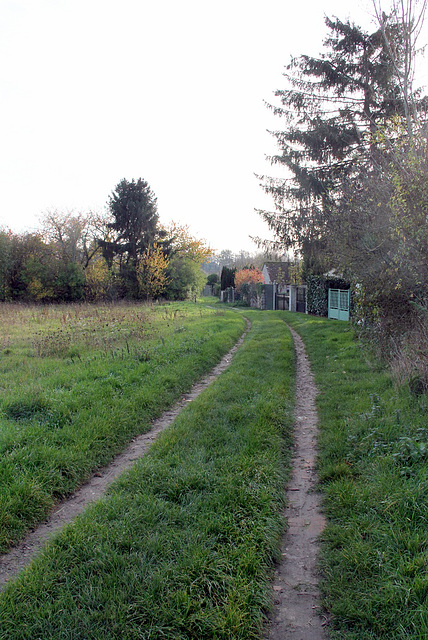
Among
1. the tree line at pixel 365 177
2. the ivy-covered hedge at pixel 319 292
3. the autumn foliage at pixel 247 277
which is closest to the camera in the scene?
the tree line at pixel 365 177

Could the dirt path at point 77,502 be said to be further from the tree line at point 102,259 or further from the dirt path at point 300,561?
the tree line at point 102,259

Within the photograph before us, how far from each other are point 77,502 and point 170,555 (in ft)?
4.85

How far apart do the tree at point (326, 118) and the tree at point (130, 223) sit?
1642 cm

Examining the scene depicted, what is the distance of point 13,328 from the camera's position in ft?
44.1

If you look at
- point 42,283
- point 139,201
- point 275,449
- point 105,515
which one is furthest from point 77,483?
point 139,201

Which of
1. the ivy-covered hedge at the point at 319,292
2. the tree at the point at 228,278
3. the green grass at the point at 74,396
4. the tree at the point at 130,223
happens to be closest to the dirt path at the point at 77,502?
the green grass at the point at 74,396

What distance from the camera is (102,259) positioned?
33.2 meters

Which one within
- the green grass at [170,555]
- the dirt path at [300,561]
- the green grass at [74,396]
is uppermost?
the green grass at [74,396]

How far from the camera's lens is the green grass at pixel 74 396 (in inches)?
159

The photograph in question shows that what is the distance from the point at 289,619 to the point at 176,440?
108 inches

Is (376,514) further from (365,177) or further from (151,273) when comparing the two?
(151,273)

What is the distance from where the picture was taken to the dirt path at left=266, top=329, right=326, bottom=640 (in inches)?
100

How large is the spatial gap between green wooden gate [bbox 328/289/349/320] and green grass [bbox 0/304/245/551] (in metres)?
9.82

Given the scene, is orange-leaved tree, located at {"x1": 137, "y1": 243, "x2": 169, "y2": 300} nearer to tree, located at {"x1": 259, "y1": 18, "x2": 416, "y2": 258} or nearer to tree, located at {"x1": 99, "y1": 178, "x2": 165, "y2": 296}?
tree, located at {"x1": 99, "y1": 178, "x2": 165, "y2": 296}
